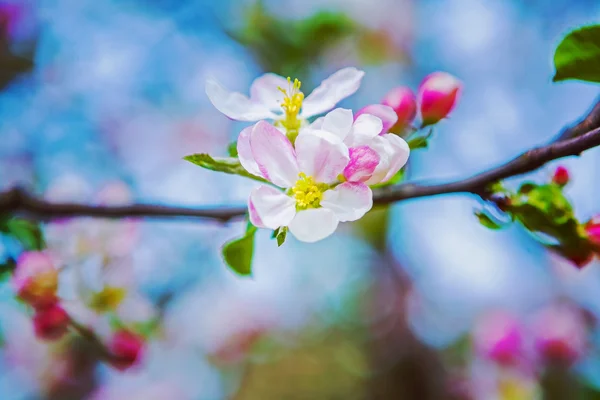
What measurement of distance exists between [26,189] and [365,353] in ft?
11.2

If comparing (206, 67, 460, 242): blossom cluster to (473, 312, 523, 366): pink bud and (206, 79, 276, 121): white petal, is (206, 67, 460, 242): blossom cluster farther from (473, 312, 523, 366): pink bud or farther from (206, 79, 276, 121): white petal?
(473, 312, 523, 366): pink bud

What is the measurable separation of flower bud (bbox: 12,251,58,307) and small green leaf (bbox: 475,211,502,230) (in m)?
0.63

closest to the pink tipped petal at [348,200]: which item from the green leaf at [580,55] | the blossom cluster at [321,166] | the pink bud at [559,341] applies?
the blossom cluster at [321,166]

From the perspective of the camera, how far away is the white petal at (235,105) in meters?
0.51

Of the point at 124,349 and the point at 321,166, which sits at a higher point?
the point at 321,166

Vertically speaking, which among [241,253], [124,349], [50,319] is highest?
[241,253]

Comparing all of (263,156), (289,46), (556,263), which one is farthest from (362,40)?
(263,156)

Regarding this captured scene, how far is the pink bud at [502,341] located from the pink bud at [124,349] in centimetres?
150

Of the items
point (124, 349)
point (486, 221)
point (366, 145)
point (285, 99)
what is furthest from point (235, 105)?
point (124, 349)

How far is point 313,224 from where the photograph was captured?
17.2 inches

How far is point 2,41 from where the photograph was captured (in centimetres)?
237

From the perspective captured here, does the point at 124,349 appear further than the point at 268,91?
Yes

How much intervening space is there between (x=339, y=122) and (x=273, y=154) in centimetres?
6

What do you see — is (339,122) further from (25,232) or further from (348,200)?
(25,232)
